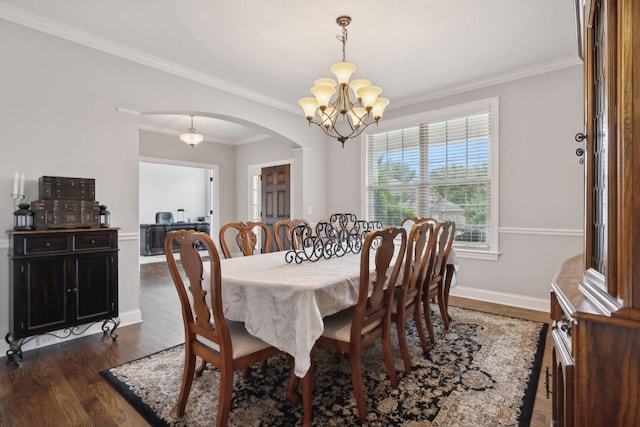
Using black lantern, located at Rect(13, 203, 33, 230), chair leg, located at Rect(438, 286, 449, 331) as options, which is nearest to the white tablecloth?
chair leg, located at Rect(438, 286, 449, 331)

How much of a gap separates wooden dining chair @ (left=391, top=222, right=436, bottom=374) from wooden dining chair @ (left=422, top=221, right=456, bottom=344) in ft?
0.44

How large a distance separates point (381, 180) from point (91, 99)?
3.73m

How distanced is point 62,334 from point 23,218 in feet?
3.63

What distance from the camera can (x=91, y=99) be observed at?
3012 mm

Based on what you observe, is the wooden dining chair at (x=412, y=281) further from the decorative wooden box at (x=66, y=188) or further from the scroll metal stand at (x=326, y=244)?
the decorative wooden box at (x=66, y=188)

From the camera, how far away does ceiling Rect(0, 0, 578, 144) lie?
8.31 feet

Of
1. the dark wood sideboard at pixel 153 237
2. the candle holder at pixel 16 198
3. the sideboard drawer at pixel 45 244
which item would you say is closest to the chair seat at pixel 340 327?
the sideboard drawer at pixel 45 244

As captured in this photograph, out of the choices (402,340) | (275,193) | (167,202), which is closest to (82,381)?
(402,340)

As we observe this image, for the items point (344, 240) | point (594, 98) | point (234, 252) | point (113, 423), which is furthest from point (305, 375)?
point (234, 252)

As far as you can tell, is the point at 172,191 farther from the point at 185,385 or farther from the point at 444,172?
the point at 185,385

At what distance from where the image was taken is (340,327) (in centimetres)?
184

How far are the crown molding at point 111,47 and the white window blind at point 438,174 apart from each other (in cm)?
216

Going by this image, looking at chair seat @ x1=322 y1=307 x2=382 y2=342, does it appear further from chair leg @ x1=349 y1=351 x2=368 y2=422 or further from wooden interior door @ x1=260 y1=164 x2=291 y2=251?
wooden interior door @ x1=260 y1=164 x2=291 y2=251

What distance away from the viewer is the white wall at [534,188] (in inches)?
136
